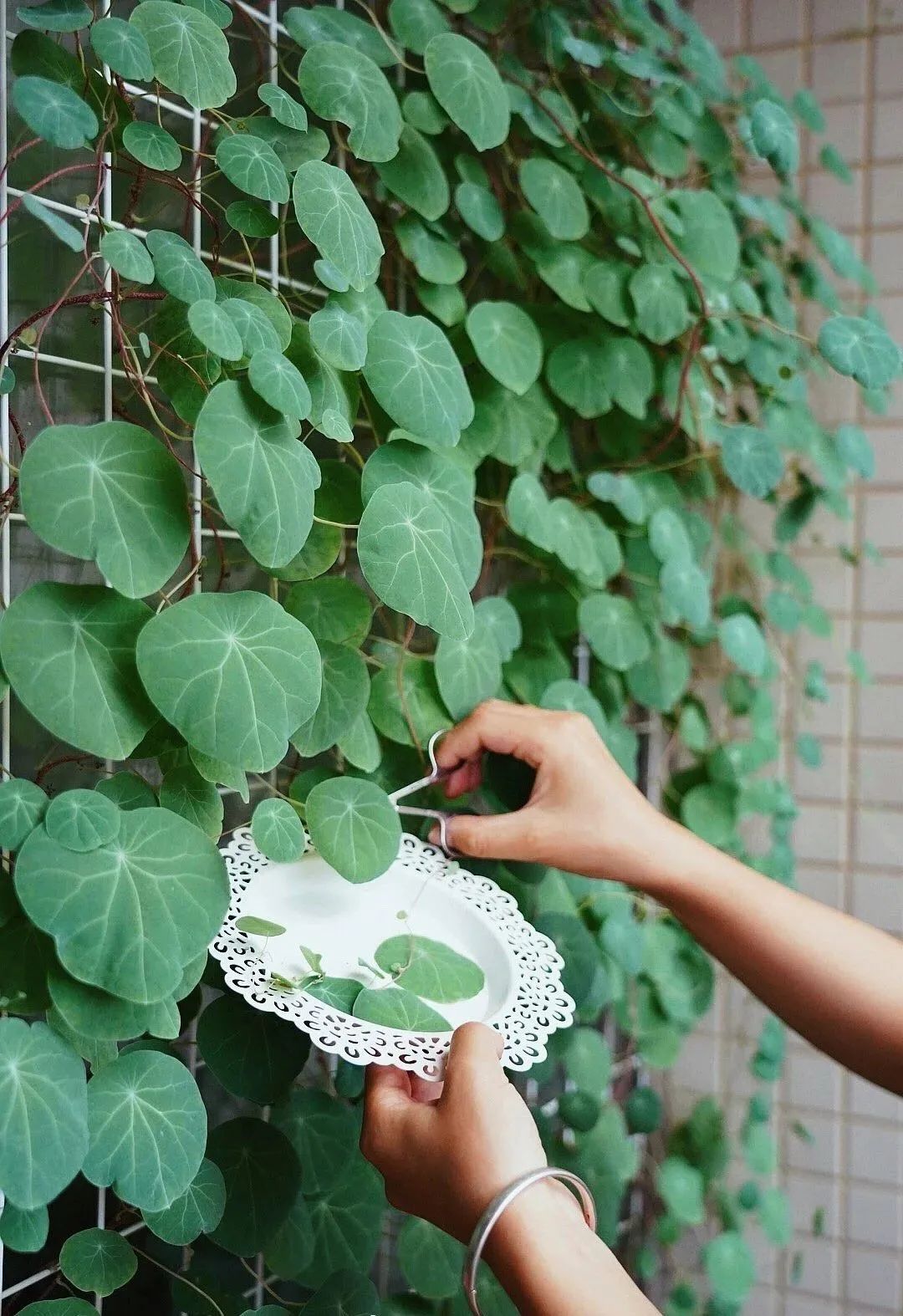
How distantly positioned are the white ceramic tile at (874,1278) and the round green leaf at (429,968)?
1.09 meters

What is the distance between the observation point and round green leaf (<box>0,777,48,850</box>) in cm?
69

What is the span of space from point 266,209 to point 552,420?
440 mm

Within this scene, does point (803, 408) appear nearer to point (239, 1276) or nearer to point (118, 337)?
point (118, 337)

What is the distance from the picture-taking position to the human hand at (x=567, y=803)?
101cm

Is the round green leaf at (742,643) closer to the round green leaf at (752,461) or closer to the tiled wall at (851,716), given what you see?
the round green leaf at (752,461)

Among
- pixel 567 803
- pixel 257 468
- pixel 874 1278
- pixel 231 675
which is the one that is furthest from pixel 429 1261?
pixel 874 1278

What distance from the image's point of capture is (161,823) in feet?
2.41

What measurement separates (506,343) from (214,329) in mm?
467

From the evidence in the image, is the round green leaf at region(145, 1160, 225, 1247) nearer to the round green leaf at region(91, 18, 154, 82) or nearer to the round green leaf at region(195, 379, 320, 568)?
the round green leaf at region(195, 379, 320, 568)

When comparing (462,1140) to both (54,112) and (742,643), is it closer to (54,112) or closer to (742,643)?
(54,112)

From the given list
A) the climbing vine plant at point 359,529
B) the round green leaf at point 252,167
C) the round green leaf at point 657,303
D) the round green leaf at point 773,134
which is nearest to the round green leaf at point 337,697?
the climbing vine plant at point 359,529

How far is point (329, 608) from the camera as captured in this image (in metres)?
0.95

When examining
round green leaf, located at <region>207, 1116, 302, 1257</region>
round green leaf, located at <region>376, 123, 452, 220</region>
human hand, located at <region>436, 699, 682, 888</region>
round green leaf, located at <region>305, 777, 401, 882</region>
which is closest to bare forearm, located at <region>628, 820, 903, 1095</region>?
human hand, located at <region>436, 699, 682, 888</region>

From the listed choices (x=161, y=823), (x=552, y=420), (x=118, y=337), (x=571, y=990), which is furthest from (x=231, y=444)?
(x=571, y=990)
